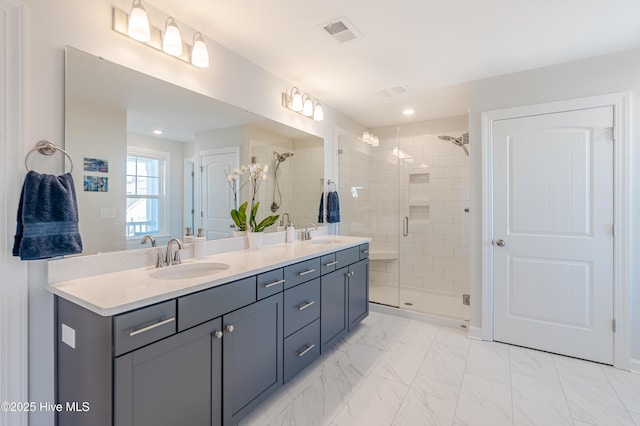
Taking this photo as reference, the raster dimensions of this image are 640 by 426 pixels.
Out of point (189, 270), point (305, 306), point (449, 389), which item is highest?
point (189, 270)

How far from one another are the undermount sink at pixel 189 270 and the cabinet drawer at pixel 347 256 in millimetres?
1052

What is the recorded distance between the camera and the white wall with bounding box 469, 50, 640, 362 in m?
2.26

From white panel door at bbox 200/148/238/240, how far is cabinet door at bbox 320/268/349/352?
0.87 meters

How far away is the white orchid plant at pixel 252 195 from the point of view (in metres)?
2.36

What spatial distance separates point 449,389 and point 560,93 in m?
2.48

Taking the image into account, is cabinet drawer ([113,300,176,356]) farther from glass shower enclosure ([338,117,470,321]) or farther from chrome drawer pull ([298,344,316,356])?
glass shower enclosure ([338,117,470,321])

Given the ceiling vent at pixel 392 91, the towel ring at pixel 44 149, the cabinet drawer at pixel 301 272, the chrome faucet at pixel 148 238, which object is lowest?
the cabinet drawer at pixel 301 272

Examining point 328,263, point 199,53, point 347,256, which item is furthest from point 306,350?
point 199,53

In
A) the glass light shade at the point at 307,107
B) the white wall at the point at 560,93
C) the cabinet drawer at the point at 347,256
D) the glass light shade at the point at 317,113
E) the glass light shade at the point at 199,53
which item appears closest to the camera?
the glass light shade at the point at 199,53

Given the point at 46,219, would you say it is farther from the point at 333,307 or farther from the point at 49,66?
the point at 333,307

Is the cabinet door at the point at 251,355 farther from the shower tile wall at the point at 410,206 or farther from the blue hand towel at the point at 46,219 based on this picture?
the shower tile wall at the point at 410,206

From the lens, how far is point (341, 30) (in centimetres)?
202

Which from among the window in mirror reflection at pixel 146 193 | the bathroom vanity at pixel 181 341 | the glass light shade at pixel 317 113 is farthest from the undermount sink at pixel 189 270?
the glass light shade at pixel 317 113

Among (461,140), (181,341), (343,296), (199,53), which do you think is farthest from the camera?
(461,140)
